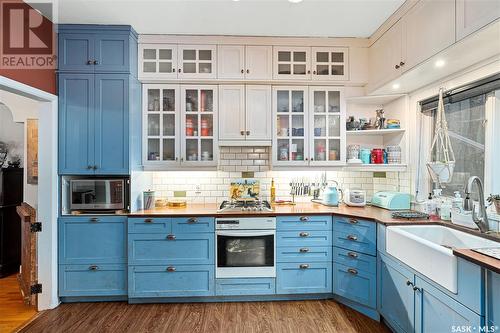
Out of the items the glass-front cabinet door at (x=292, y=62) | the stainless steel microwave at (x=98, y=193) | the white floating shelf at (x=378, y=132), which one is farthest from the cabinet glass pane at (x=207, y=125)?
the white floating shelf at (x=378, y=132)

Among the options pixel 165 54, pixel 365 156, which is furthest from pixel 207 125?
pixel 365 156

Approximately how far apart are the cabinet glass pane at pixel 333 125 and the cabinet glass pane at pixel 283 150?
507 millimetres

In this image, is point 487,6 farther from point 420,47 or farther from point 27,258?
point 27,258

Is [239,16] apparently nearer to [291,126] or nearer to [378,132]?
[291,126]

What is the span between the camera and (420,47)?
7.17ft

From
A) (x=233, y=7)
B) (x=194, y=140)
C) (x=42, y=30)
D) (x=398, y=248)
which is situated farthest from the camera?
(x=194, y=140)

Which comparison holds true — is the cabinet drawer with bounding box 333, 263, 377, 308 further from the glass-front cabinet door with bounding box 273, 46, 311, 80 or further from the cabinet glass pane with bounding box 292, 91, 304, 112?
the glass-front cabinet door with bounding box 273, 46, 311, 80

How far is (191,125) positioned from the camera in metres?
3.14

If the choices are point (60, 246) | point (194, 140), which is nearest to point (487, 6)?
point (194, 140)

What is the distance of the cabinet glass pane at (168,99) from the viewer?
3.12 m

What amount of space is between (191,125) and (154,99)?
49 centimetres

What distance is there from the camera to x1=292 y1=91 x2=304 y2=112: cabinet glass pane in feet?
10.5

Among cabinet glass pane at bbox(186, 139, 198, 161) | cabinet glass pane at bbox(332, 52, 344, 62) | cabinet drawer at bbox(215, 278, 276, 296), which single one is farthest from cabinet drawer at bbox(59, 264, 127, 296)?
cabinet glass pane at bbox(332, 52, 344, 62)

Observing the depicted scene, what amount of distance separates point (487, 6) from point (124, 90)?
2867 mm
